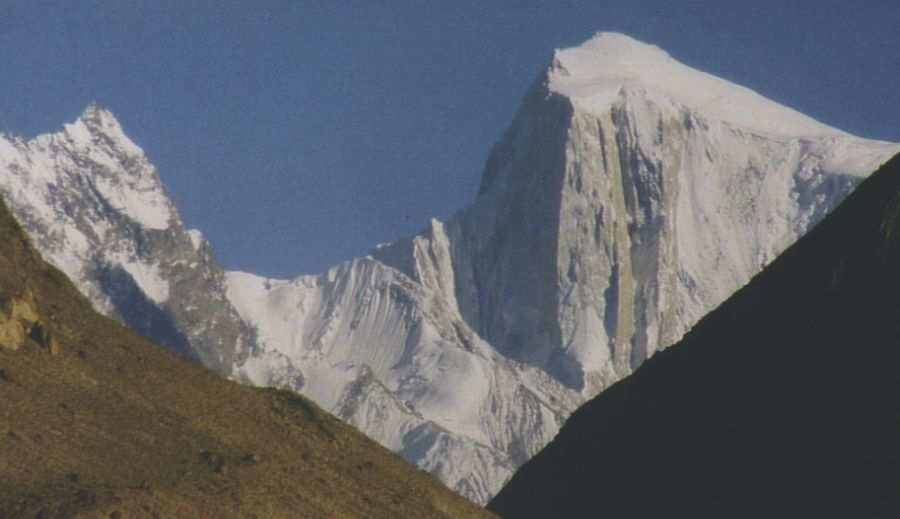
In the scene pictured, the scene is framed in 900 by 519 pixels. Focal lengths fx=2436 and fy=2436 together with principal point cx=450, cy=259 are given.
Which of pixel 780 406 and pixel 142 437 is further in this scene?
pixel 780 406

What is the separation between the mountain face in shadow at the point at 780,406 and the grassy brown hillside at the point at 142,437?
19.0 metres

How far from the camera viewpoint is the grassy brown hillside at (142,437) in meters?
54.9

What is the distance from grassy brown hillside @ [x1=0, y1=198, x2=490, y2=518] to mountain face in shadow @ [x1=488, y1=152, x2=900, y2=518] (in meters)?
19.0

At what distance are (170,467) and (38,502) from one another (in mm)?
7423

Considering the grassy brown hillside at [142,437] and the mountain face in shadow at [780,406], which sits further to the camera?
the mountain face in shadow at [780,406]

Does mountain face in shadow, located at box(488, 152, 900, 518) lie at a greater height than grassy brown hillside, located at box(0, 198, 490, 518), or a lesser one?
greater

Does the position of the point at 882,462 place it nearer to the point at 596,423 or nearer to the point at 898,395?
the point at 898,395

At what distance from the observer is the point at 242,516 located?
58.8 metres

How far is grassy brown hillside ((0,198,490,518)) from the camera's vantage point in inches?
2162

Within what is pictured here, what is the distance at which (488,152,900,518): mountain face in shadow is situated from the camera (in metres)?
87.1

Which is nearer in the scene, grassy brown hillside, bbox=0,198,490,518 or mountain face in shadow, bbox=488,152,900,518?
grassy brown hillside, bbox=0,198,490,518

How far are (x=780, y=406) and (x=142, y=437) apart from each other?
3885 cm

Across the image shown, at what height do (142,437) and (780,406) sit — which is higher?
(780,406)

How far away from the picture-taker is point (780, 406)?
9294cm
